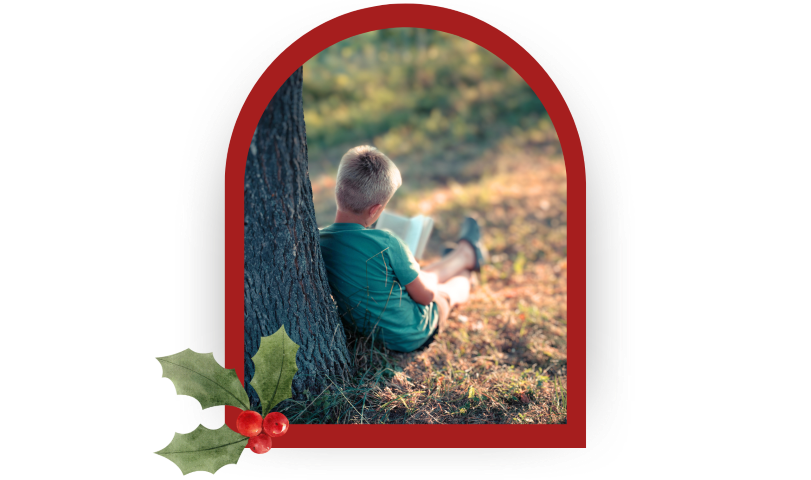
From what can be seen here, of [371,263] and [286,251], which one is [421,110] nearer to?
[371,263]

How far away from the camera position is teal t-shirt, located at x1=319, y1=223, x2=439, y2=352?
350 cm

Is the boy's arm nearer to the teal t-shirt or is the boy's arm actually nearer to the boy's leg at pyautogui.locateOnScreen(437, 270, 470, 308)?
the teal t-shirt

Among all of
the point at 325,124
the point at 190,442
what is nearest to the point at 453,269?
the point at 190,442

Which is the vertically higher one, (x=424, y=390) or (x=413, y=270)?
(x=413, y=270)

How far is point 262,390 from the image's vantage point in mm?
3016

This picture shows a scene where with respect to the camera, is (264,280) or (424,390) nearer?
(264,280)

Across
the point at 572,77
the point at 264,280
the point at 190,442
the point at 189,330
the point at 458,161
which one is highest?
the point at 458,161

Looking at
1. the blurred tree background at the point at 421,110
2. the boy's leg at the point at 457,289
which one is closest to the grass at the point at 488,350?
the boy's leg at the point at 457,289

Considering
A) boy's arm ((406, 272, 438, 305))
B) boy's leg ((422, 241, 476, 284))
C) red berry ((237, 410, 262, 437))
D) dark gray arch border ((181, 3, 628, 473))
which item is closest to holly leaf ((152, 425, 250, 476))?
red berry ((237, 410, 262, 437))

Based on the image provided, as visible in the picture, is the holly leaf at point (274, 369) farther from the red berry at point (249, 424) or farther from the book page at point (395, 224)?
the book page at point (395, 224)

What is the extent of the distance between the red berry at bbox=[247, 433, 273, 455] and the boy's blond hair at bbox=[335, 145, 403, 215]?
130 centimetres

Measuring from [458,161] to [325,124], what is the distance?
2.50 m

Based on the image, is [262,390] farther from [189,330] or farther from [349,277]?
[349,277]

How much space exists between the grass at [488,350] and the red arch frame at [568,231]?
148mm
